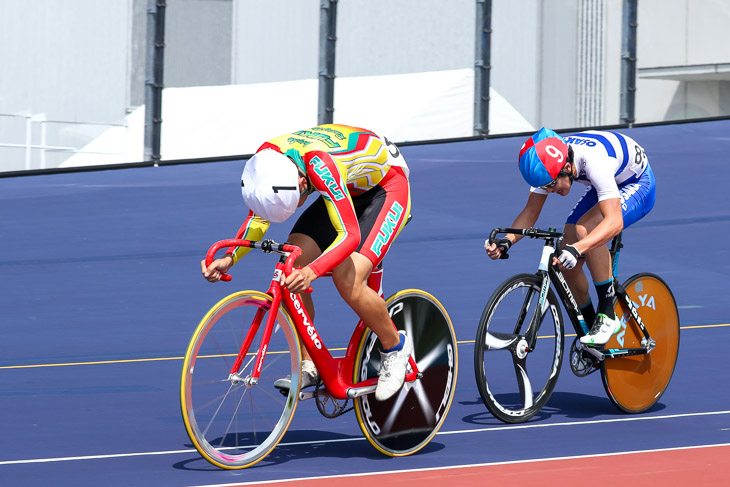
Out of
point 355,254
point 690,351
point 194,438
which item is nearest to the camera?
point 194,438

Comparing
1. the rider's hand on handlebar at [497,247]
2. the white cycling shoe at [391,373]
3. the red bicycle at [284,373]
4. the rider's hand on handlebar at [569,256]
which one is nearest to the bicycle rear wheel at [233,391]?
the red bicycle at [284,373]

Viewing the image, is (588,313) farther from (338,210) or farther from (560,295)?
(338,210)

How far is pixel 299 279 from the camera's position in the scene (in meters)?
4.86

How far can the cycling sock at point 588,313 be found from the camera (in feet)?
20.6

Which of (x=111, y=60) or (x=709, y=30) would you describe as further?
(x=709, y=30)

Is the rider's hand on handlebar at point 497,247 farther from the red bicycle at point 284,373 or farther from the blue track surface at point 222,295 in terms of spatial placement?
the blue track surface at point 222,295

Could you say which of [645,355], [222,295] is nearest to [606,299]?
[645,355]

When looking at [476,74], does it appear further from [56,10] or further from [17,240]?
[17,240]

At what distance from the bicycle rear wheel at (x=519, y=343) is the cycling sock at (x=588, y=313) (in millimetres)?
165

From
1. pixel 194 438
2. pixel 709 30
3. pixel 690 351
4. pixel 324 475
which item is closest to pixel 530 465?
pixel 324 475

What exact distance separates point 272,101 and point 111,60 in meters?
1.82

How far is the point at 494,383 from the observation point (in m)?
6.85

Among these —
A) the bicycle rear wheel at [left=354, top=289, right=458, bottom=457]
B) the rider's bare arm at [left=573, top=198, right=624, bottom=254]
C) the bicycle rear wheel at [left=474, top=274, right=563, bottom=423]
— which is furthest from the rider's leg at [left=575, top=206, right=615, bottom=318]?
the bicycle rear wheel at [left=354, top=289, right=458, bottom=457]

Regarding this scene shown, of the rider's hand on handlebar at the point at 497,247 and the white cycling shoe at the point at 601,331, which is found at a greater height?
the rider's hand on handlebar at the point at 497,247
